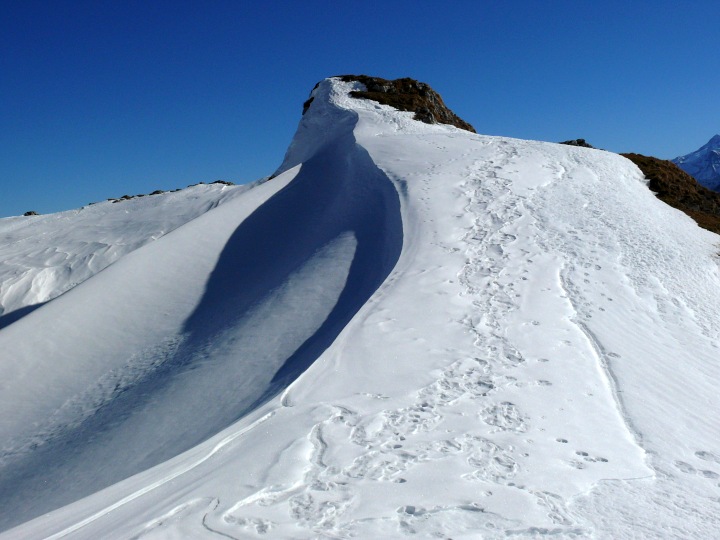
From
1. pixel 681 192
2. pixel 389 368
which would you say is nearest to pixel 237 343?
pixel 389 368

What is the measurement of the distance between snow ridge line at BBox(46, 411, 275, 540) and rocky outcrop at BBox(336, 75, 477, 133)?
1999 cm

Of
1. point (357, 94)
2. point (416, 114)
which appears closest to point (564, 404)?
point (416, 114)

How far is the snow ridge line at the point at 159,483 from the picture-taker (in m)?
4.27

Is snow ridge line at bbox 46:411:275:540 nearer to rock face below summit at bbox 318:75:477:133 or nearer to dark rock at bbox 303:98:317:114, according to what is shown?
rock face below summit at bbox 318:75:477:133

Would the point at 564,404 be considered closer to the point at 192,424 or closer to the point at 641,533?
the point at 641,533

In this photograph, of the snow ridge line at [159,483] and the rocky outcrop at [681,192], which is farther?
the rocky outcrop at [681,192]

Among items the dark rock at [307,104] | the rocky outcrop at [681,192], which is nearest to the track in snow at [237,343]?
the rocky outcrop at [681,192]

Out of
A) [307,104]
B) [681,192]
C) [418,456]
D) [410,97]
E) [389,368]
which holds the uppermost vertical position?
[307,104]

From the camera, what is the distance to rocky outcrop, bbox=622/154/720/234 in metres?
16.4

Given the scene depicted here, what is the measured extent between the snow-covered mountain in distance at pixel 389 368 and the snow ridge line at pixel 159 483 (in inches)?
1.0

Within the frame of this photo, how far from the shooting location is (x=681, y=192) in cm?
1753

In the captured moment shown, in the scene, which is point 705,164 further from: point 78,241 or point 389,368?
point 389,368

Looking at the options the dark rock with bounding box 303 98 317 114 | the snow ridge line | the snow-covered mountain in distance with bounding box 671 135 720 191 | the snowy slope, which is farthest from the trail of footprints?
the snow-covered mountain in distance with bounding box 671 135 720 191

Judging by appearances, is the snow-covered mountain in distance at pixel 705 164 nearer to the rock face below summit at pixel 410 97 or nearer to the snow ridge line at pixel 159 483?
the rock face below summit at pixel 410 97
